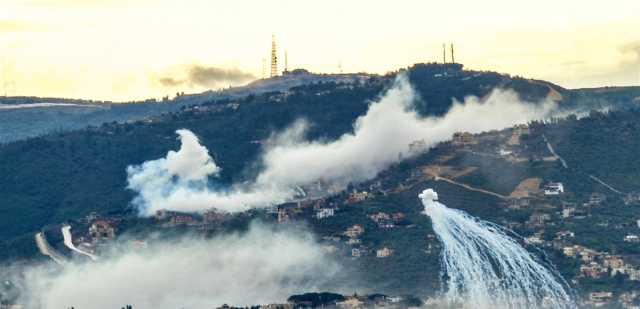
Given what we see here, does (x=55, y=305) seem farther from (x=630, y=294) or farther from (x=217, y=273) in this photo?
(x=630, y=294)

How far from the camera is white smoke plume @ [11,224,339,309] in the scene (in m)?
165

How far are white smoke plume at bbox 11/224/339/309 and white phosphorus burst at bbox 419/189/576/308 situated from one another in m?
7.20

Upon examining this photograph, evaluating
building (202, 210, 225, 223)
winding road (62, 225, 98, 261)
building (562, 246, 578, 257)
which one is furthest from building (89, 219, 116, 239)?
building (562, 246, 578, 257)

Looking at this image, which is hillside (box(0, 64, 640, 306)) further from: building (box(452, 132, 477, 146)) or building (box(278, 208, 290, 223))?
building (box(452, 132, 477, 146))

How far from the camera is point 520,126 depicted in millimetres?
189750

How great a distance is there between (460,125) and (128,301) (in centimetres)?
3976

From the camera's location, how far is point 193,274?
171m

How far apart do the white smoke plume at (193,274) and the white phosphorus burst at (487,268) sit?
284 inches

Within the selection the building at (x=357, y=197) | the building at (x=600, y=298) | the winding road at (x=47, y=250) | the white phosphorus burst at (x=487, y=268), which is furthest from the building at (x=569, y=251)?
the winding road at (x=47, y=250)

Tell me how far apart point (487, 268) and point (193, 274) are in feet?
64.0

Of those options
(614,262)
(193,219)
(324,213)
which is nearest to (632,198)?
(614,262)

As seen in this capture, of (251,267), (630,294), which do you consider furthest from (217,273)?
(630,294)

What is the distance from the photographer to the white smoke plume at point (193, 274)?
164625 millimetres

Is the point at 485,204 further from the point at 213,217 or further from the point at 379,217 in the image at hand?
the point at 213,217
